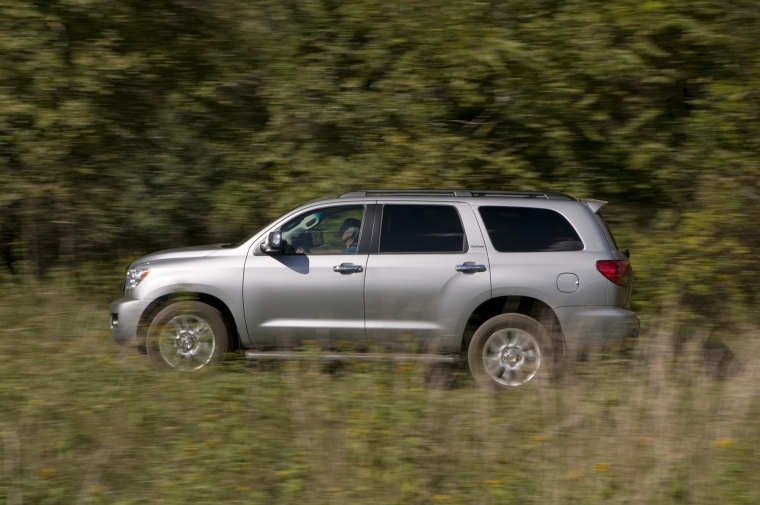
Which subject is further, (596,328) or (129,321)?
(129,321)

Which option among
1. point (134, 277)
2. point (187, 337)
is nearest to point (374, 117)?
point (134, 277)

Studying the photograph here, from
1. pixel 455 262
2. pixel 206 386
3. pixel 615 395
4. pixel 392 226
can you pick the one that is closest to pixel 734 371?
pixel 615 395

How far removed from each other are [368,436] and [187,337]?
271cm

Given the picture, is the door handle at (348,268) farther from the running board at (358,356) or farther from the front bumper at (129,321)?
the front bumper at (129,321)

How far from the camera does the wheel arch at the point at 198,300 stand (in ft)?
24.7

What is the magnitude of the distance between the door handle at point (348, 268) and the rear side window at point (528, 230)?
1.14 metres

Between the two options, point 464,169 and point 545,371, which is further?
point 464,169

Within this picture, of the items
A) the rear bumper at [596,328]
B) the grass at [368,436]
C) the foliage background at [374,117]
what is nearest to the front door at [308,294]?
the grass at [368,436]

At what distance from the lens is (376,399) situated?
5.91 meters

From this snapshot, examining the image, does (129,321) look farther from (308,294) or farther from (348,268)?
(348,268)

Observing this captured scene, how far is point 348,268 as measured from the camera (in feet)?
24.0

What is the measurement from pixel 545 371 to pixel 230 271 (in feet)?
8.98

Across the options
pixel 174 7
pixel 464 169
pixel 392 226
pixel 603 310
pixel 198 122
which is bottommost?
pixel 603 310

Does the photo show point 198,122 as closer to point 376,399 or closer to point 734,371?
point 376,399
